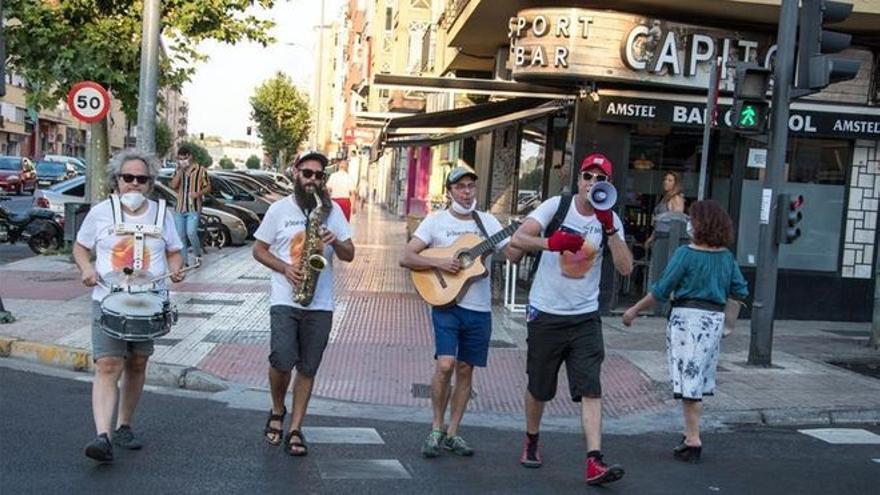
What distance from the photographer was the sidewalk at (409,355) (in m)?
8.39

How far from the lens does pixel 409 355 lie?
9.97 meters

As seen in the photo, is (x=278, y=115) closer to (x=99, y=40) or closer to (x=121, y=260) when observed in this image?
(x=99, y=40)

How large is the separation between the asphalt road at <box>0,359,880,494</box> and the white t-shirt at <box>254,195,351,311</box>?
1.02 meters

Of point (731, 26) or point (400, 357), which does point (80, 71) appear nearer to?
point (400, 357)

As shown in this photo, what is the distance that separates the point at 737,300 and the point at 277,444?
3461 millimetres

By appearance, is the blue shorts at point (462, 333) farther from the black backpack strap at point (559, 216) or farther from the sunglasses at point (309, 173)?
the sunglasses at point (309, 173)

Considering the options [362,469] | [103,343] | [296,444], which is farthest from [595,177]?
[103,343]

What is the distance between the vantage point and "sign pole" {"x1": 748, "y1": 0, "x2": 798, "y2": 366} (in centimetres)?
976

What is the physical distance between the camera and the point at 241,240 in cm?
2131

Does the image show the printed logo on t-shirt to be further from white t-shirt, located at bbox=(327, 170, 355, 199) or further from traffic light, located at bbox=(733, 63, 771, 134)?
white t-shirt, located at bbox=(327, 170, 355, 199)

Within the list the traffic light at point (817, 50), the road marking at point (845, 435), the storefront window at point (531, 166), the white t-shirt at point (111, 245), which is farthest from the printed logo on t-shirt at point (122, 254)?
the storefront window at point (531, 166)

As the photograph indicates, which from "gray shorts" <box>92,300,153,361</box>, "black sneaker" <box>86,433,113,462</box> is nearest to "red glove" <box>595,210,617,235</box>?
"gray shorts" <box>92,300,153,361</box>

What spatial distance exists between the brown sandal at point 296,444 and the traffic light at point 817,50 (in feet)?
20.4

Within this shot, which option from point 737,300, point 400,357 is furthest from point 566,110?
point 737,300
